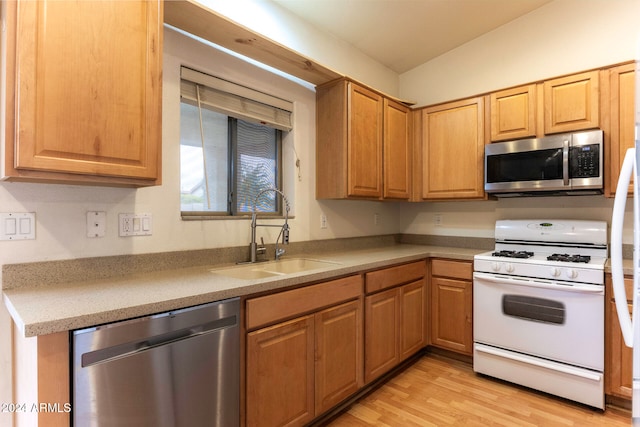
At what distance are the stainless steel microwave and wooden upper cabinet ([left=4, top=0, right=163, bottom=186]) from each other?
2416 millimetres

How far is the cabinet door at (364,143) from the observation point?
8.20ft

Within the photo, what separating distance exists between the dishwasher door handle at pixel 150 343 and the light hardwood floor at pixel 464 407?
107cm

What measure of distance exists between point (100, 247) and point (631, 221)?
10.9ft

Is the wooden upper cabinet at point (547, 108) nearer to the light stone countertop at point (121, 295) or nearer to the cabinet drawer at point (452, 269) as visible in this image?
the cabinet drawer at point (452, 269)

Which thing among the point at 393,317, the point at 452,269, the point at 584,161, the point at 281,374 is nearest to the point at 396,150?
the point at 452,269

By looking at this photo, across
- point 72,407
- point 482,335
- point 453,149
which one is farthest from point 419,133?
point 72,407

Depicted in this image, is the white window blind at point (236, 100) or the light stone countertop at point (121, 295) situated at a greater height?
the white window blind at point (236, 100)

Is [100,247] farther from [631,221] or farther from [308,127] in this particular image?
[631,221]

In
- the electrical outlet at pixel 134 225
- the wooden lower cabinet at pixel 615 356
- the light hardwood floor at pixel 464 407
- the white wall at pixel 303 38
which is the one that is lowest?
the light hardwood floor at pixel 464 407

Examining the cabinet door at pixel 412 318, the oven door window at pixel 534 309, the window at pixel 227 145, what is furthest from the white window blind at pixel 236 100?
the oven door window at pixel 534 309

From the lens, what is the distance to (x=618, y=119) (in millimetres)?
2188

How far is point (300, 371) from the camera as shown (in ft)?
5.54

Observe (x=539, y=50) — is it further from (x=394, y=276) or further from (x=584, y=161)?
(x=394, y=276)

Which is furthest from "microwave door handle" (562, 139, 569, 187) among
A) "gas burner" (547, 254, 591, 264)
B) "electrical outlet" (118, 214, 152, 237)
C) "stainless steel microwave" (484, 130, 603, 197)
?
"electrical outlet" (118, 214, 152, 237)
